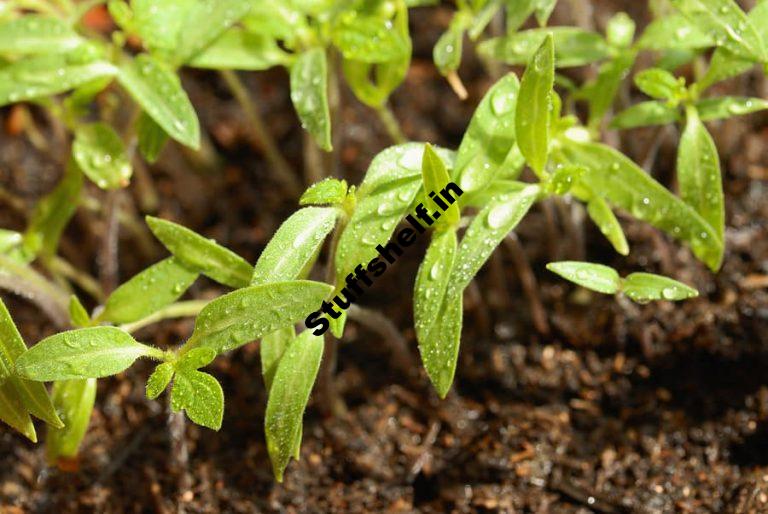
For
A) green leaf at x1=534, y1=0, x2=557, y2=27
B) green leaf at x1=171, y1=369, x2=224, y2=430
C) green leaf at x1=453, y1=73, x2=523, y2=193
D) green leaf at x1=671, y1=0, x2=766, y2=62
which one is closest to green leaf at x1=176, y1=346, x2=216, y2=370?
green leaf at x1=171, y1=369, x2=224, y2=430

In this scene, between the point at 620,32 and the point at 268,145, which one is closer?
the point at 620,32

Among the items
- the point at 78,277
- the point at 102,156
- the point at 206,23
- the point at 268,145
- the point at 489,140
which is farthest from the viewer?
the point at 268,145

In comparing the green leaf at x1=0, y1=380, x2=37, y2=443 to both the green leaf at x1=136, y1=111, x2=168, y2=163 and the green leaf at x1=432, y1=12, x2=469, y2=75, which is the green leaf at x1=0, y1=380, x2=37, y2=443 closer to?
the green leaf at x1=136, y1=111, x2=168, y2=163

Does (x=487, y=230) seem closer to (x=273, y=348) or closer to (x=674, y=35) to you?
(x=273, y=348)

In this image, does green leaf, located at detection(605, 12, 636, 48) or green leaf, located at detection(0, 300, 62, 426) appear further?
green leaf, located at detection(605, 12, 636, 48)

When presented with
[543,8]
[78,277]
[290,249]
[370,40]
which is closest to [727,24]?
[543,8]

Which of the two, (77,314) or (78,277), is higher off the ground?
(77,314)

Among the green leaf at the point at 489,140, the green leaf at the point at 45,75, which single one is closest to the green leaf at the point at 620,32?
the green leaf at the point at 489,140
